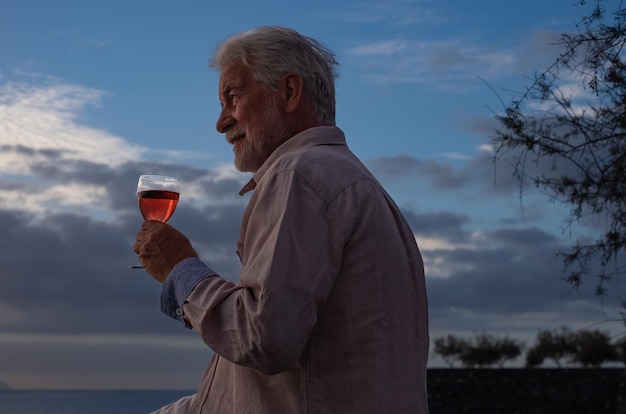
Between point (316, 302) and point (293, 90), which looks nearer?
point (316, 302)

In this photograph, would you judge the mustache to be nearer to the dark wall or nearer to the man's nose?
the man's nose

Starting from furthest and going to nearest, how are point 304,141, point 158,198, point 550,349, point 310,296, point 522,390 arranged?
point 550,349, point 522,390, point 158,198, point 304,141, point 310,296

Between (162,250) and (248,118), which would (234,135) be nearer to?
(248,118)

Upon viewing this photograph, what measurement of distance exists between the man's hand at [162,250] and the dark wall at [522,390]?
53.4 feet

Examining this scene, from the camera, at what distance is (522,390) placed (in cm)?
1811

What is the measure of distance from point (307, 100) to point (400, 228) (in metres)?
0.43

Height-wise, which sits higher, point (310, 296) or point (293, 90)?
point (293, 90)

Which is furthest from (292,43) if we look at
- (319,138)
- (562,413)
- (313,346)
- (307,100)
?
(562,413)

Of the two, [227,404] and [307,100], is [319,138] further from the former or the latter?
[227,404]

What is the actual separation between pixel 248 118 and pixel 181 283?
0.51m

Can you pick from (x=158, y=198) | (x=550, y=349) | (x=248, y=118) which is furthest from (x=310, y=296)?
(x=550, y=349)

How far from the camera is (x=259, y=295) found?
1.85m

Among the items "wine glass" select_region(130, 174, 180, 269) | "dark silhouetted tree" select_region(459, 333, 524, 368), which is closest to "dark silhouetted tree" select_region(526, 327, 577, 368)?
"dark silhouetted tree" select_region(459, 333, 524, 368)

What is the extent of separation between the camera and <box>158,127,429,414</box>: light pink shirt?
186 centimetres
